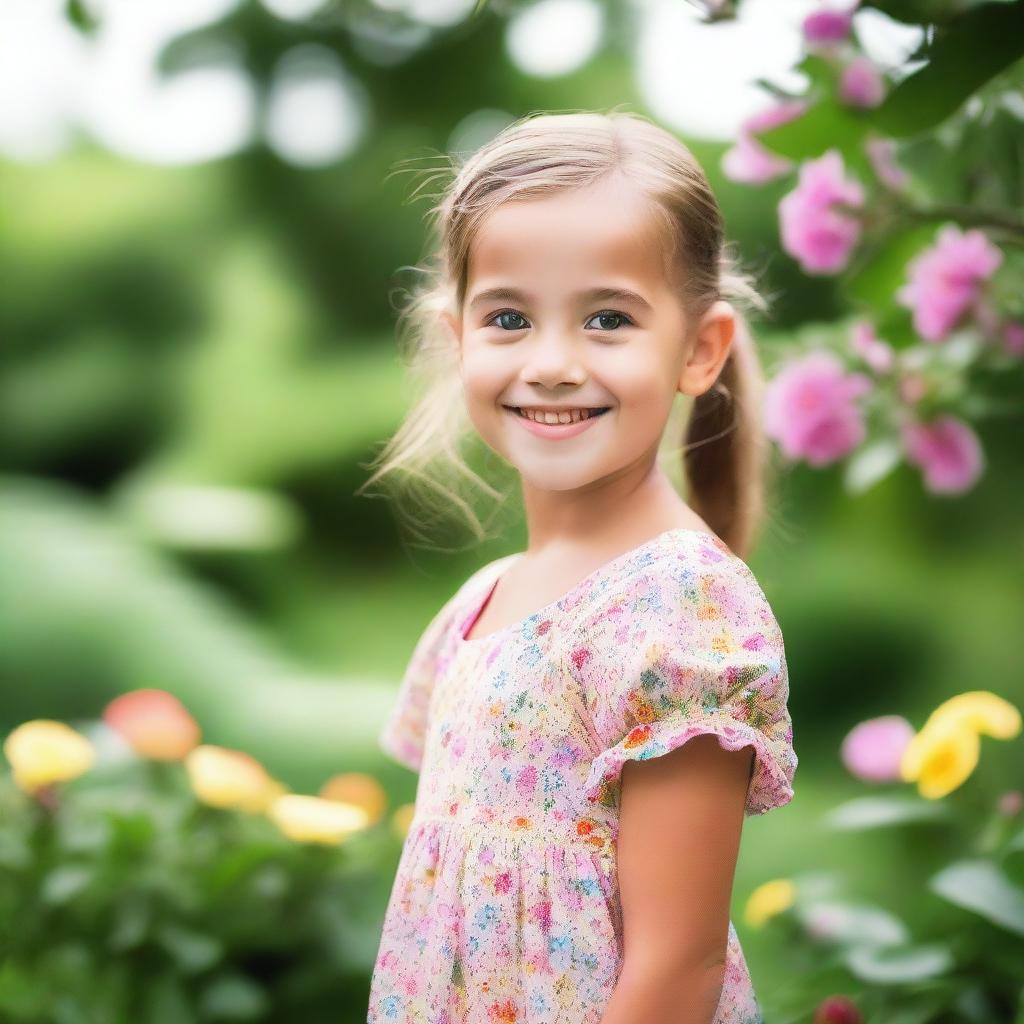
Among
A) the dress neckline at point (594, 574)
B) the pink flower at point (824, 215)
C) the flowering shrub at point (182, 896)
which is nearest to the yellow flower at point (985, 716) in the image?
the pink flower at point (824, 215)

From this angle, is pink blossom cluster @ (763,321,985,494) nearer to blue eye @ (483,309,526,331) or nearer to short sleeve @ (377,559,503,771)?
short sleeve @ (377,559,503,771)

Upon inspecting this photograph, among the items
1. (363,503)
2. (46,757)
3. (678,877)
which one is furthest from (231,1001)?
(363,503)

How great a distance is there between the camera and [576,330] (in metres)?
0.82

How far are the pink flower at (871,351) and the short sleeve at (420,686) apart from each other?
0.63 metres

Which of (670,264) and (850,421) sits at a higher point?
(850,421)

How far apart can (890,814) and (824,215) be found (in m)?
0.66

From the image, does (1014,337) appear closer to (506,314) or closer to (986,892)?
(986,892)

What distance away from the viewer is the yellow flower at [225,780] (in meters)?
1.48

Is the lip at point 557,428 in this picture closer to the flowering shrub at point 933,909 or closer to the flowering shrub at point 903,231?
the flowering shrub at point 903,231

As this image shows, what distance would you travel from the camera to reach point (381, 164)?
3711mm

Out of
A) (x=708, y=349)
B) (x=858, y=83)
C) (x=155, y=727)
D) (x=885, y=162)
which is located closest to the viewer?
(x=708, y=349)

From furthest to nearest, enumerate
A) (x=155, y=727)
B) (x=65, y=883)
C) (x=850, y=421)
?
(x=155, y=727), (x=850, y=421), (x=65, y=883)

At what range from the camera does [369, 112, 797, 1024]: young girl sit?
766 millimetres

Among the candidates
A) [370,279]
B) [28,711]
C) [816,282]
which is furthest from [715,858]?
[370,279]
